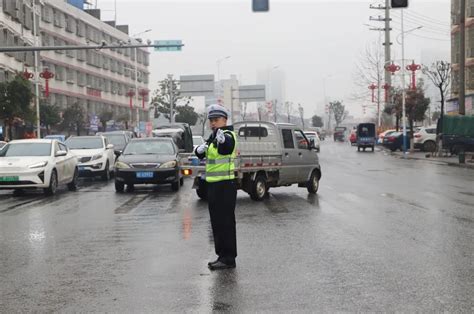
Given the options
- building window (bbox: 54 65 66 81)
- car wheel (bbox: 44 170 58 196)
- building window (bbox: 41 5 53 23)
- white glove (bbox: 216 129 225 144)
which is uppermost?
building window (bbox: 41 5 53 23)

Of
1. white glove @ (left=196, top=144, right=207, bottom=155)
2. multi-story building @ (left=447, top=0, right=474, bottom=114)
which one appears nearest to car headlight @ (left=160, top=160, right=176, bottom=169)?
white glove @ (left=196, top=144, right=207, bottom=155)

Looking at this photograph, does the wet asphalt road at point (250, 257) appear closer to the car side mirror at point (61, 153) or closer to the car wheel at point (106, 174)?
the car side mirror at point (61, 153)

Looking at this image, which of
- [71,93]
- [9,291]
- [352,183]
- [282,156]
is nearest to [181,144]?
[352,183]

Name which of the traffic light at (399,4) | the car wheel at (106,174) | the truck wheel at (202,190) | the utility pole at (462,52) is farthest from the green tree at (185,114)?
the truck wheel at (202,190)

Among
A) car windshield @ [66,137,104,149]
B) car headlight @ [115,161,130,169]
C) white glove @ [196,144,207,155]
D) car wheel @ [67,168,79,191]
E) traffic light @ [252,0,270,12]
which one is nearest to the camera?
white glove @ [196,144,207,155]

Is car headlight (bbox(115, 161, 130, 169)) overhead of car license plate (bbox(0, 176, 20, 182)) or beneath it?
overhead

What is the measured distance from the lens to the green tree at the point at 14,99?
1348 inches

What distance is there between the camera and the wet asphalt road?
225 inches

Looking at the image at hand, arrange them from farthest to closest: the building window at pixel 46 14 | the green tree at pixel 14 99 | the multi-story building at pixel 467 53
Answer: the building window at pixel 46 14, the multi-story building at pixel 467 53, the green tree at pixel 14 99

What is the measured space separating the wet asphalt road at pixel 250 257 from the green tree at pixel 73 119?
44.1 m

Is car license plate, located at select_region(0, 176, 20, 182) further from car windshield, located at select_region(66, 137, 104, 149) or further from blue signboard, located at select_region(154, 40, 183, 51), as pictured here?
blue signboard, located at select_region(154, 40, 183, 51)

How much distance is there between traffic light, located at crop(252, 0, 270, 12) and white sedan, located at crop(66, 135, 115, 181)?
8500 mm

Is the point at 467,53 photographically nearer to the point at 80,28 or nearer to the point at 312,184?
the point at 312,184

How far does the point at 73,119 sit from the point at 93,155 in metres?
37.2
